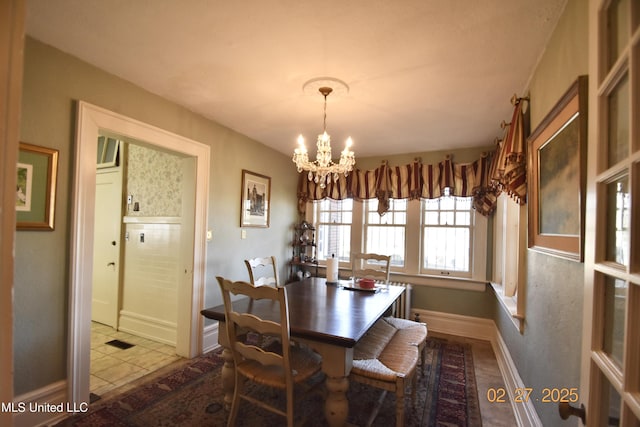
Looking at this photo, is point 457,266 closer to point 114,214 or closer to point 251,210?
point 251,210

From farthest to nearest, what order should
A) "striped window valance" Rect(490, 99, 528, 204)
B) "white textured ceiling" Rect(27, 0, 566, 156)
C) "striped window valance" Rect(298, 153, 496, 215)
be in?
"striped window valance" Rect(298, 153, 496, 215) < "striped window valance" Rect(490, 99, 528, 204) < "white textured ceiling" Rect(27, 0, 566, 156)

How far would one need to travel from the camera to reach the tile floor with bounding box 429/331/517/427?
1999 millimetres

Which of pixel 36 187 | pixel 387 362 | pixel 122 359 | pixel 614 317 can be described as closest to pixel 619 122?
pixel 614 317

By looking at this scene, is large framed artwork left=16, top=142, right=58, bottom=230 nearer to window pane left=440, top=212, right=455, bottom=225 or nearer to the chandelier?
the chandelier

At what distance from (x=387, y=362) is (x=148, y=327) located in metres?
2.78

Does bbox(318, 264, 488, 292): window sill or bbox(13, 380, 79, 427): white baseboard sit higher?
bbox(318, 264, 488, 292): window sill

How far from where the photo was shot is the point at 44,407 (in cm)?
182

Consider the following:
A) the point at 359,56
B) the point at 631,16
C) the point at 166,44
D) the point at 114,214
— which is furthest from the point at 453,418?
the point at 114,214

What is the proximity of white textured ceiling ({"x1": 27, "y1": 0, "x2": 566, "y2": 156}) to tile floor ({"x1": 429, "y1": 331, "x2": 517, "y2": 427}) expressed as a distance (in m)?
2.34

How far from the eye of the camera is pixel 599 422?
0.69 meters

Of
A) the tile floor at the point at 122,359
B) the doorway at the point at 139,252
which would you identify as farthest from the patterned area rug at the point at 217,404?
the doorway at the point at 139,252

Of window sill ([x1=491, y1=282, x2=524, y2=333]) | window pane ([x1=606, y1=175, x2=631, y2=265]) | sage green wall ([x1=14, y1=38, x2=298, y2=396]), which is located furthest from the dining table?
window pane ([x1=606, y1=175, x2=631, y2=265])

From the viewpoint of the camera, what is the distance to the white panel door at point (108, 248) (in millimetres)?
3516

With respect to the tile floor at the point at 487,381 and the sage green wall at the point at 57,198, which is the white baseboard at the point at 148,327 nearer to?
the sage green wall at the point at 57,198
